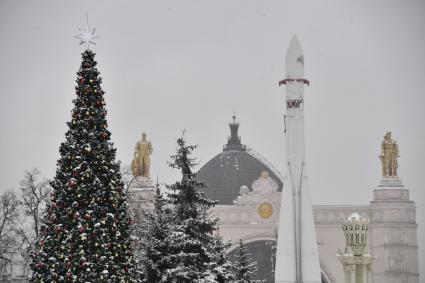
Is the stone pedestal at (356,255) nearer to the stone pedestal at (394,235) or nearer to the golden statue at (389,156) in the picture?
the stone pedestal at (394,235)

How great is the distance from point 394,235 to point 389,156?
730 cm

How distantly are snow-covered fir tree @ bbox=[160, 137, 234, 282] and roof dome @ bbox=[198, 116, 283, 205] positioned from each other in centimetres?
6107

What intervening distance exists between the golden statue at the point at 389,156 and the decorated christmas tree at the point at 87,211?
62.5 meters

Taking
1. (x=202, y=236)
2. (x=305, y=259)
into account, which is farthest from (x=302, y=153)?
(x=202, y=236)

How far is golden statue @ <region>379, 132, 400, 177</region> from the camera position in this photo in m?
85.7

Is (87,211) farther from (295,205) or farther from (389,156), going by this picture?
(389,156)

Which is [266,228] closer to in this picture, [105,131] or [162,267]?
[162,267]

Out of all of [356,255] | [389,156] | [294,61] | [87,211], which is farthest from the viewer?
[389,156]

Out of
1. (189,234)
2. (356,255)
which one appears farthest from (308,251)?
(356,255)

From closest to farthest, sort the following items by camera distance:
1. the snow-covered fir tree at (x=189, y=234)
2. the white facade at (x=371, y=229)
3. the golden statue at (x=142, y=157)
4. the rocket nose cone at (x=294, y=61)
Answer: the snow-covered fir tree at (x=189, y=234) → the rocket nose cone at (x=294, y=61) → the white facade at (x=371, y=229) → the golden statue at (x=142, y=157)

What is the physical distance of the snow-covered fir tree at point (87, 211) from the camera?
2478cm

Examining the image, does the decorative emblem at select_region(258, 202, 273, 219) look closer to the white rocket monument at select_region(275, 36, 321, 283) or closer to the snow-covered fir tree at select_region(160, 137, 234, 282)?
the white rocket monument at select_region(275, 36, 321, 283)

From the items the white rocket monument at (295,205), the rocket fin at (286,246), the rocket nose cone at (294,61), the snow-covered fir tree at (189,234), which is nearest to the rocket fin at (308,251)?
the white rocket monument at (295,205)

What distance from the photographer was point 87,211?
2489 cm
